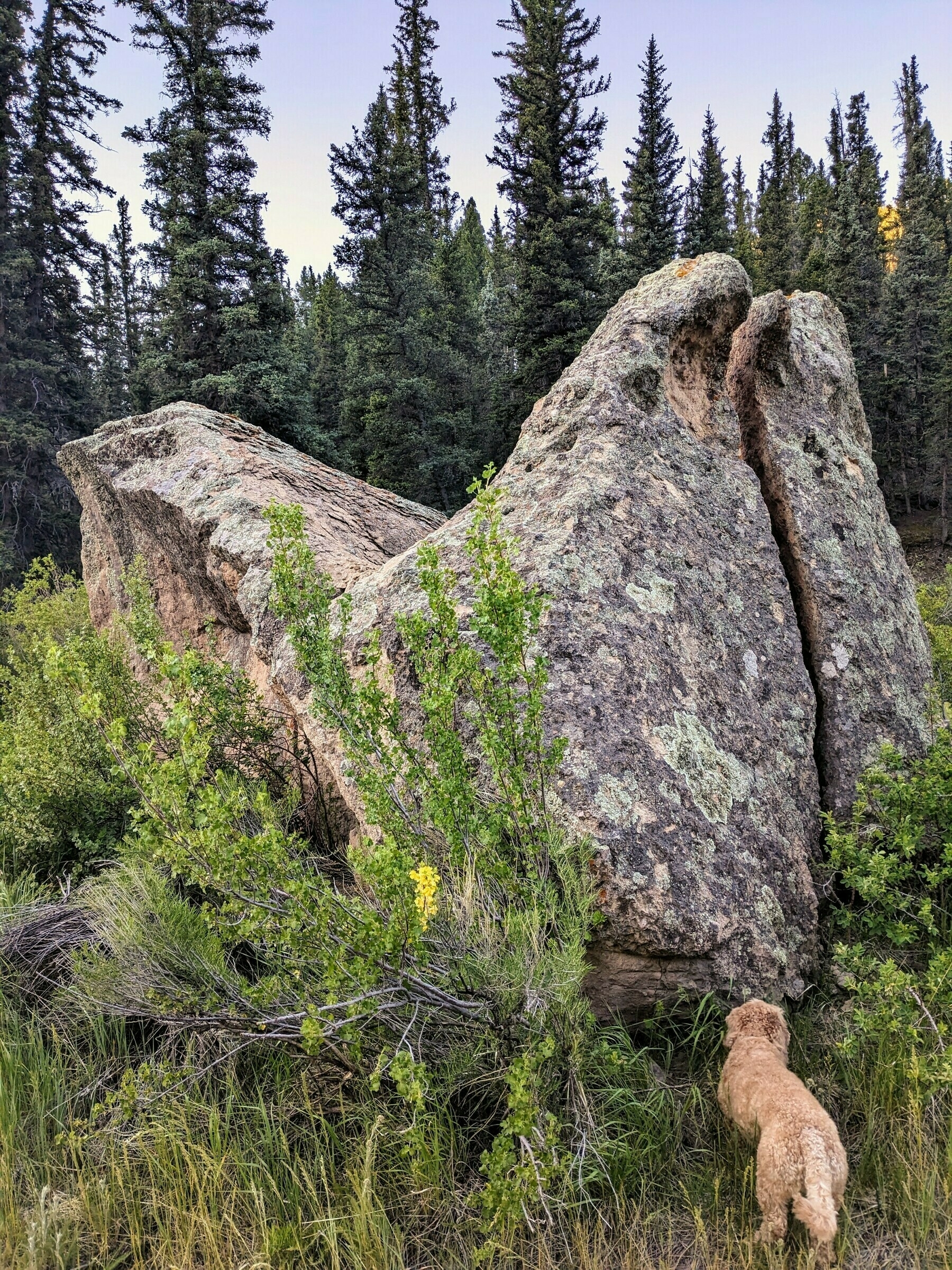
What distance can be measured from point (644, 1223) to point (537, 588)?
6.83ft

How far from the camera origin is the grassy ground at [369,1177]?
211 cm

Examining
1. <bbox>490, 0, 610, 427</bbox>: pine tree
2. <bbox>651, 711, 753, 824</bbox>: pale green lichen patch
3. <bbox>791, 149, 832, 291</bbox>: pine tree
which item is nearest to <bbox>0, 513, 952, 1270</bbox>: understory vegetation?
<bbox>651, 711, 753, 824</bbox>: pale green lichen patch

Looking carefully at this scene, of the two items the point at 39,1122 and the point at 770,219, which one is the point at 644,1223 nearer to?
the point at 39,1122

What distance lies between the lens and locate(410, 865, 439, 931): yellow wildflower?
206 cm

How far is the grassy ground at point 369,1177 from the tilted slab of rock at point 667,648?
1.53 ft

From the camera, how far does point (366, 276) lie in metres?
22.6

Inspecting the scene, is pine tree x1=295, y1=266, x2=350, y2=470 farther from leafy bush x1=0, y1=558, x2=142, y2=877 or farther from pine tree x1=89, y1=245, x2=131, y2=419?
leafy bush x1=0, y1=558, x2=142, y2=877

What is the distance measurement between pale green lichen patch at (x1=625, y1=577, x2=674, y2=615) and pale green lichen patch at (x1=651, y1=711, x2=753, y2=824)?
54cm

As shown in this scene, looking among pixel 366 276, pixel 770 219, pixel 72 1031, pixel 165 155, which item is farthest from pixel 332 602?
pixel 770 219

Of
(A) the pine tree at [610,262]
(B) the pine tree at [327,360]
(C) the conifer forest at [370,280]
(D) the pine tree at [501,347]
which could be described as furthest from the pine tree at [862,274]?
(B) the pine tree at [327,360]

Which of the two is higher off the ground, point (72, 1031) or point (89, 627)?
point (89, 627)

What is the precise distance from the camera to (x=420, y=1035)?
2340 mm

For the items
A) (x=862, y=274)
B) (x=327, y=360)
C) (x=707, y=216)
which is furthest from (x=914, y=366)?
(x=327, y=360)

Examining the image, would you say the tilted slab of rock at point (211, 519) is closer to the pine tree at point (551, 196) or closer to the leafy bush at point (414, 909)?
the leafy bush at point (414, 909)
